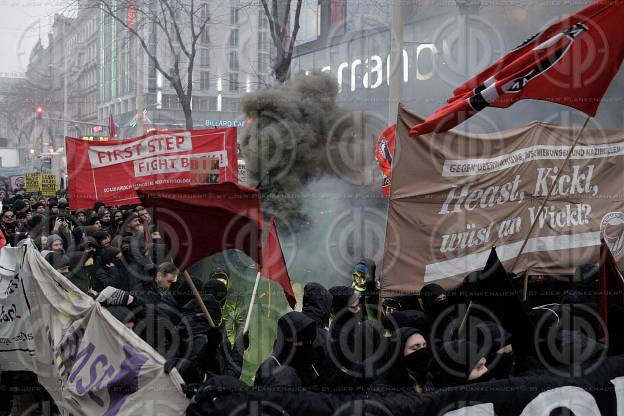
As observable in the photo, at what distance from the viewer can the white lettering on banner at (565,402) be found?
3.55 meters

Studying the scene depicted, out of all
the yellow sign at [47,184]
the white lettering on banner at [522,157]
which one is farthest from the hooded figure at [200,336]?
the yellow sign at [47,184]

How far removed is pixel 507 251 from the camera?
223 inches

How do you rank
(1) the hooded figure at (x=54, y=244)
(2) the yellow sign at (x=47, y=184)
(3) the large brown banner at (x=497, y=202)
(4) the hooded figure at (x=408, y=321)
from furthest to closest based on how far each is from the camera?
(2) the yellow sign at (x=47, y=184)
(1) the hooded figure at (x=54, y=244)
(3) the large brown banner at (x=497, y=202)
(4) the hooded figure at (x=408, y=321)

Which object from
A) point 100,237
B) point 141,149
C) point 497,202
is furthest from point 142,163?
point 497,202

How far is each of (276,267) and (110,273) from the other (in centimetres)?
255

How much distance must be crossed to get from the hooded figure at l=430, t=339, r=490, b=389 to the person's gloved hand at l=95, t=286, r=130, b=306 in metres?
2.17

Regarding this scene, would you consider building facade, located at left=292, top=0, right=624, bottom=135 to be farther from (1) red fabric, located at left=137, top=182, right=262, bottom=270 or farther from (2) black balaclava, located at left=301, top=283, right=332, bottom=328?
(1) red fabric, located at left=137, top=182, right=262, bottom=270

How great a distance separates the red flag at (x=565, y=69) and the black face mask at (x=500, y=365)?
59.7 inches

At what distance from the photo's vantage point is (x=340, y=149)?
10664 mm

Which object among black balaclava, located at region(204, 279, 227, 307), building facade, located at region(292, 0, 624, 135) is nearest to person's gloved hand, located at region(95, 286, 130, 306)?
black balaclava, located at region(204, 279, 227, 307)

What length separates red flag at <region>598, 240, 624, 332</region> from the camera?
413 centimetres

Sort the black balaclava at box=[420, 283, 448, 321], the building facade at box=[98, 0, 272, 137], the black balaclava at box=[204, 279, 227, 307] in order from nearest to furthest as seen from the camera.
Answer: the black balaclava at box=[204, 279, 227, 307]
the black balaclava at box=[420, 283, 448, 321]
the building facade at box=[98, 0, 272, 137]

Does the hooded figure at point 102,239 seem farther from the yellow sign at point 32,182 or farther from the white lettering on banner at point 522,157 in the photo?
the yellow sign at point 32,182

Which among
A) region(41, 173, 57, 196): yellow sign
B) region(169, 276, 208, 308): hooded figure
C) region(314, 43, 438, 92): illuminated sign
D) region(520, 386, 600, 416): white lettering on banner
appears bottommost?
region(520, 386, 600, 416): white lettering on banner
